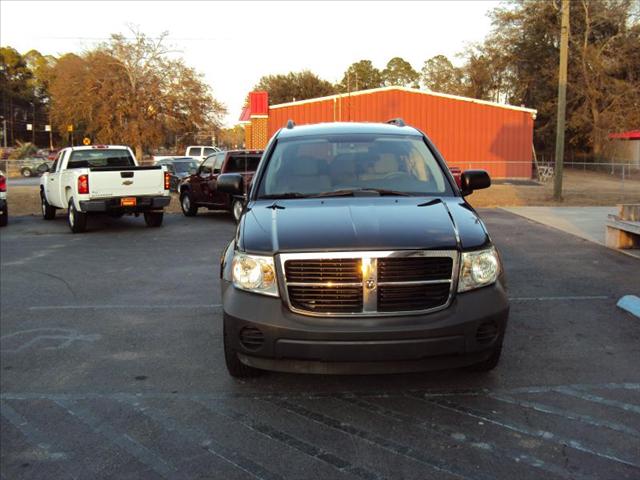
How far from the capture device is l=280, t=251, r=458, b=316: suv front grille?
3832mm

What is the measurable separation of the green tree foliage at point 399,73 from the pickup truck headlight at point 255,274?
104009mm

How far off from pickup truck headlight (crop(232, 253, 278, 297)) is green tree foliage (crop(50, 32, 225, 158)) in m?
41.5

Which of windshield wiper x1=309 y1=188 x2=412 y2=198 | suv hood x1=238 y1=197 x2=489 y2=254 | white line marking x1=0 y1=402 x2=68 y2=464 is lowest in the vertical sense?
white line marking x1=0 y1=402 x2=68 y2=464

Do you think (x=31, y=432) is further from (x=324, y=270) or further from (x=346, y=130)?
(x=346, y=130)

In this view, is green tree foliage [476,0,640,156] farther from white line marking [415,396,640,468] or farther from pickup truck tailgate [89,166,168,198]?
white line marking [415,396,640,468]

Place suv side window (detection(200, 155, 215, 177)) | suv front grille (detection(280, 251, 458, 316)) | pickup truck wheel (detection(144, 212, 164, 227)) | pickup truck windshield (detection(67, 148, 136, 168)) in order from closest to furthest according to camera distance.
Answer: suv front grille (detection(280, 251, 458, 316)), pickup truck windshield (detection(67, 148, 136, 168)), pickup truck wheel (detection(144, 212, 164, 227)), suv side window (detection(200, 155, 215, 177))

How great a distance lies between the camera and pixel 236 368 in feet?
14.8

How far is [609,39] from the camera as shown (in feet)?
159

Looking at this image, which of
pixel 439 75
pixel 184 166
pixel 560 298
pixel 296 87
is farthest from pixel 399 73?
pixel 560 298

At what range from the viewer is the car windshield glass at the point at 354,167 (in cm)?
516

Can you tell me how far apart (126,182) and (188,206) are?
11.8 ft

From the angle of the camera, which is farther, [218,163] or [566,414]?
[218,163]

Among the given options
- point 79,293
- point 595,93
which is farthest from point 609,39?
point 79,293

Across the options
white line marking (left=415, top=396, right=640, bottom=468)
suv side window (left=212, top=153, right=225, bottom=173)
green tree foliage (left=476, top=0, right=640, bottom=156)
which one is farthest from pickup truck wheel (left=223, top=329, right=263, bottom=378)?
green tree foliage (left=476, top=0, right=640, bottom=156)
